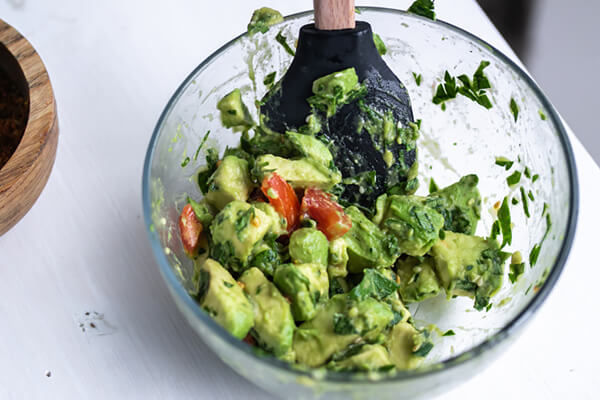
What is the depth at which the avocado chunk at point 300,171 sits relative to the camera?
3.84ft

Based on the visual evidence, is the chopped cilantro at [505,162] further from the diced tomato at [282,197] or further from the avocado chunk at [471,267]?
the diced tomato at [282,197]

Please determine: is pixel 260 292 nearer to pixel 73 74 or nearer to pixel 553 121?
pixel 553 121

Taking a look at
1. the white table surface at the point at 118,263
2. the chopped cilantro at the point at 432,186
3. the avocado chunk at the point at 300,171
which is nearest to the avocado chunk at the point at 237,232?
the avocado chunk at the point at 300,171

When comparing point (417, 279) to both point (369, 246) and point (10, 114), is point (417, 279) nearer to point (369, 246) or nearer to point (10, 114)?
point (369, 246)

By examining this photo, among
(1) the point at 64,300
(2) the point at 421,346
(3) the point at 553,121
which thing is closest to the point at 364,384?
(2) the point at 421,346

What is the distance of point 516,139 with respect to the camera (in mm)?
1230

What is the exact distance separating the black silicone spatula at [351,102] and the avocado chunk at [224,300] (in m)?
0.39

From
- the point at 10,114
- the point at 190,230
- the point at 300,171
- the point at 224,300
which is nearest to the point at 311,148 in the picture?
the point at 300,171

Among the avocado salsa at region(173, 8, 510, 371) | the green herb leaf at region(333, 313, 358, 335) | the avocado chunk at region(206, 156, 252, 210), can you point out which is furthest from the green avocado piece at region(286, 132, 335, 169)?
the green herb leaf at region(333, 313, 358, 335)

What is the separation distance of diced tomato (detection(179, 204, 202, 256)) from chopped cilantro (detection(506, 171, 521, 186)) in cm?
63

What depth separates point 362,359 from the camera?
Answer: 0.97m

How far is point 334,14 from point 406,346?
0.61 metres

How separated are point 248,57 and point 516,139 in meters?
0.57

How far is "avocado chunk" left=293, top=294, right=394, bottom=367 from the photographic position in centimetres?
100
